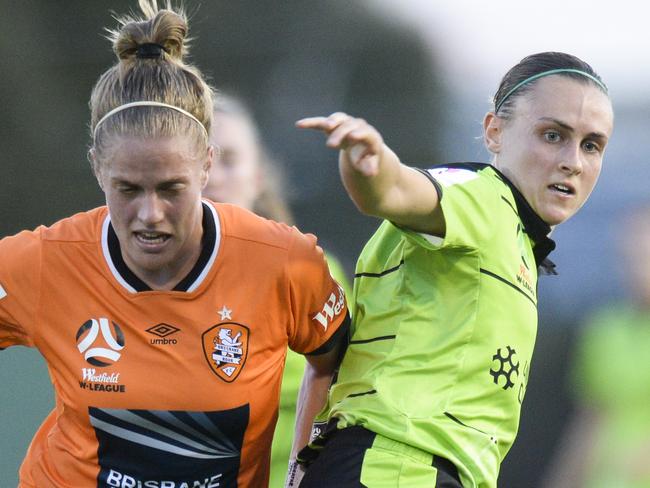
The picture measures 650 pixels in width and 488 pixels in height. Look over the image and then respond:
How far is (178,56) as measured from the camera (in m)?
2.35

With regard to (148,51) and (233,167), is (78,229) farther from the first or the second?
(233,167)

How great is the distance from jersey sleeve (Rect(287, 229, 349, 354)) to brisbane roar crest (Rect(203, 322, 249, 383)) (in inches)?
5.6

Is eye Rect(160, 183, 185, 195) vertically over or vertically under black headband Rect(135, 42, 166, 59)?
under

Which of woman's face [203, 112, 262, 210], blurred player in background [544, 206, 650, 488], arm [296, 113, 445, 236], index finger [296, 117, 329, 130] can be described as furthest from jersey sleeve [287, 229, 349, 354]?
blurred player in background [544, 206, 650, 488]

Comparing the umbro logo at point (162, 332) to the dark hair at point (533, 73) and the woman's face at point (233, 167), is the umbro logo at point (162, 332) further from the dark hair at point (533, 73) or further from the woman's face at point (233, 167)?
the woman's face at point (233, 167)

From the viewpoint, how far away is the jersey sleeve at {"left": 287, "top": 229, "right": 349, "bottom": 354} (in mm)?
2297

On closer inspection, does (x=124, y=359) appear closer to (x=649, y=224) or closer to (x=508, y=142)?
(x=508, y=142)

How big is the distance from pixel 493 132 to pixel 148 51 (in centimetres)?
81

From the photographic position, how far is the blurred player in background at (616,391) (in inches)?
167

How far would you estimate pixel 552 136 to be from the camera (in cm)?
230

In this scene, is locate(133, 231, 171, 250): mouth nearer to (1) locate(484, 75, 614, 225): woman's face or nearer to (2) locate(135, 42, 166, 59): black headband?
(2) locate(135, 42, 166, 59): black headband

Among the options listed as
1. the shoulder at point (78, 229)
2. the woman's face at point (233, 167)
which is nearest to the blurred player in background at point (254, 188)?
the woman's face at point (233, 167)

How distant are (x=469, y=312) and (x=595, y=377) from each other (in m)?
2.38

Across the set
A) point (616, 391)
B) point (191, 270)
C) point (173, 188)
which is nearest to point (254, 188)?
point (191, 270)
